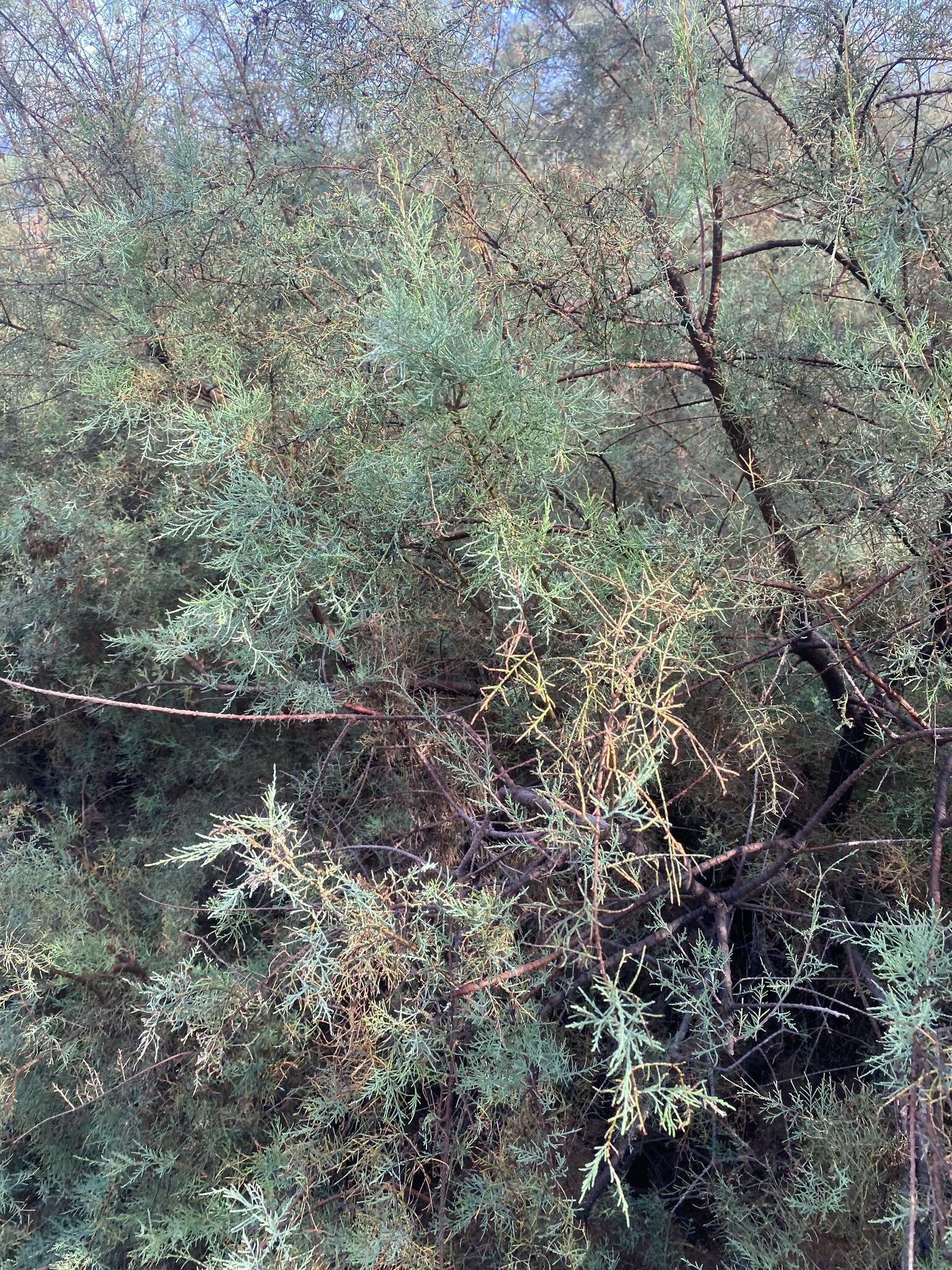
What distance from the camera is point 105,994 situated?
284cm

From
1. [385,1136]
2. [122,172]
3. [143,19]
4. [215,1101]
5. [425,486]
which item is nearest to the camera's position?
[425,486]

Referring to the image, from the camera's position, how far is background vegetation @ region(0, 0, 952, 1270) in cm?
178

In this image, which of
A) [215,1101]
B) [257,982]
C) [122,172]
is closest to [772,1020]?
[257,982]

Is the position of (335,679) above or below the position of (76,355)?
below

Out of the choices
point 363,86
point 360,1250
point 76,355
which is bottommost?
point 360,1250

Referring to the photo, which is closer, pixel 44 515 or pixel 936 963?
pixel 936 963

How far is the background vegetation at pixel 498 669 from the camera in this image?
1782 millimetres

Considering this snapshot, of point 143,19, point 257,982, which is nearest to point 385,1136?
point 257,982

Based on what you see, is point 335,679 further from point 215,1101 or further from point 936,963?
point 936,963

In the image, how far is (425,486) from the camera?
188 centimetres

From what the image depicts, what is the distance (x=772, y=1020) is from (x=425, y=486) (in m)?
1.94

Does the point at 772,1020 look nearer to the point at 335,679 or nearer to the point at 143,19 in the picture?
the point at 335,679

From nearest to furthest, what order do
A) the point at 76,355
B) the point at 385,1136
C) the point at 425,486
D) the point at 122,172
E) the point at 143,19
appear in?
1. the point at 425,486
2. the point at 385,1136
3. the point at 76,355
4. the point at 122,172
5. the point at 143,19

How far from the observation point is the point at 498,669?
1557mm
